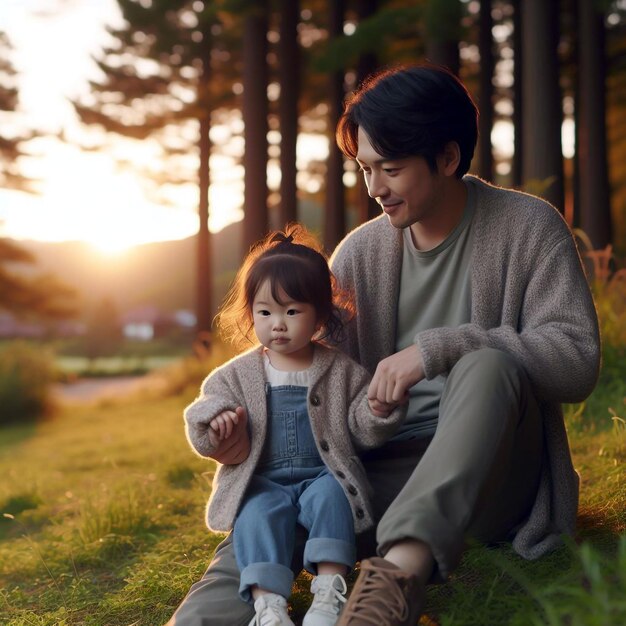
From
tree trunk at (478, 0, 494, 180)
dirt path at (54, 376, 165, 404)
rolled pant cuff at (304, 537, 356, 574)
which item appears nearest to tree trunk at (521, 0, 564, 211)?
tree trunk at (478, 0, 494, 180)

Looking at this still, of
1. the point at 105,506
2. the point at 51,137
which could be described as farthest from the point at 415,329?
the point at 51,137

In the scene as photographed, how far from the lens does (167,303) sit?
6300cm

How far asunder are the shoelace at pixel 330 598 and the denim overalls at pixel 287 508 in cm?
8

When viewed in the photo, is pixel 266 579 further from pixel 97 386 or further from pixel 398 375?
pixel 97 386

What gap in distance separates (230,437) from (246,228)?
26.0ft

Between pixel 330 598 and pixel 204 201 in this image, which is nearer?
pixel 330 598

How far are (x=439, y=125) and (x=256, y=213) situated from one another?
7840 millimetres

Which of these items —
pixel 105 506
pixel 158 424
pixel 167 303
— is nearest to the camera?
pixel 105 506

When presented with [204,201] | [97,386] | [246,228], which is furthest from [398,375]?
[97,386]

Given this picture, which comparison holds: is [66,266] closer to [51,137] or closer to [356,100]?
[51,137]

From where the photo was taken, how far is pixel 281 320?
8.21 ft

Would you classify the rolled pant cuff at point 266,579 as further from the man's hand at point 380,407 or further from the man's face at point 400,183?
the man's face at point 400,183

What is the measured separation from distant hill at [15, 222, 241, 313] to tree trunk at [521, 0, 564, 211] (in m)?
40.6

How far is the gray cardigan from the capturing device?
2.22 meters
